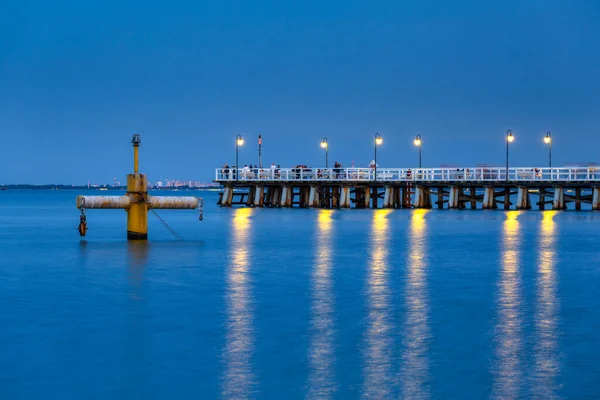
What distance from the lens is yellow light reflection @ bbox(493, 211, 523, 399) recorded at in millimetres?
10617

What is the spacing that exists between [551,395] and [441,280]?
11398 mm

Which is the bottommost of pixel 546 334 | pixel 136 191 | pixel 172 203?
pixel 546 334

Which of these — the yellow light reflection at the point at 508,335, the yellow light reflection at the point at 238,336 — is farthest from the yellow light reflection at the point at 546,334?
the yellow light reflection at the point at 238,336

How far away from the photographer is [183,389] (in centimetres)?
1057

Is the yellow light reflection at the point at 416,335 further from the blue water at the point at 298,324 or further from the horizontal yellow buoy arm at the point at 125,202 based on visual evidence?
the horizontal yellow buoy arm at the point at 125,202

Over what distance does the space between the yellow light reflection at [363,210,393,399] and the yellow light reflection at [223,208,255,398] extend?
1412 millimetres

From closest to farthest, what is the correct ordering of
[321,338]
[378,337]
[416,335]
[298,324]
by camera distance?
[321,338] → [378,337] → [416,335] → [298,324]

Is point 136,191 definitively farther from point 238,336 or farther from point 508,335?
point 508,335

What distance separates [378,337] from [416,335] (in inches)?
23.6

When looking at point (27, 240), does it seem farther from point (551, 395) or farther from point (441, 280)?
point (551, 395)

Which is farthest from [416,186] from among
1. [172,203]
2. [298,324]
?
[298,324]

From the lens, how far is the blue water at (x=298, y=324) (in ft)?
35.5

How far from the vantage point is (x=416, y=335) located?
1382 cm

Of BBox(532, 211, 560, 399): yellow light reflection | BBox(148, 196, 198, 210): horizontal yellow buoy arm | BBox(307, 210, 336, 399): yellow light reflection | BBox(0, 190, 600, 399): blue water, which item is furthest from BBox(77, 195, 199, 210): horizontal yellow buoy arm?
BBox(532, 211, 560, 399): yellow light reflection
